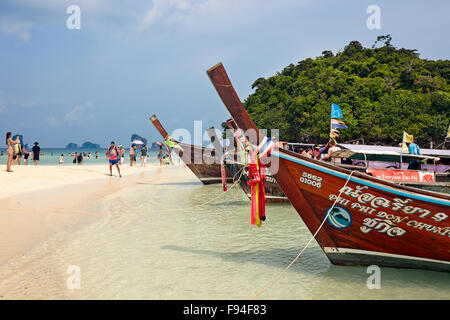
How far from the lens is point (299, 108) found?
4122 cm

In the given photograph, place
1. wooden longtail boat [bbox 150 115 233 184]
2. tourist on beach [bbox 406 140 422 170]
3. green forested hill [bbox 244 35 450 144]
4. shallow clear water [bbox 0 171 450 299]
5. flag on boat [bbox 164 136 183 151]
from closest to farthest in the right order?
shallow clear water [bbox 0 171 450 299], tourist on beach [bbox 406 140 422 170], flag on boat [bbox 164 136 183 151], wooden longtail boat [bbox 150 115 233 184], green forested hill [bbox 244 35 450 144]

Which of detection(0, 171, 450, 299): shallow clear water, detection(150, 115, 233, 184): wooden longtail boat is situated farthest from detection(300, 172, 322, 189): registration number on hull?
detection(150, 115, 233, 184): wooden longtail boat

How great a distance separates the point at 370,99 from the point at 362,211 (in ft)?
120

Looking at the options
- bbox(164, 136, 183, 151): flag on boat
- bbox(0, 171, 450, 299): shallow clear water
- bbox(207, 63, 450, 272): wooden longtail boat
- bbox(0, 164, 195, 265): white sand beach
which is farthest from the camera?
bbox(164, 136, 183, 151): flag on boat

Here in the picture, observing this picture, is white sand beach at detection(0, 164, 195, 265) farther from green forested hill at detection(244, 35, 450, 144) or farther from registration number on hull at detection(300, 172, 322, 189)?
green forested hill at detection(244, 35, 450, 144)

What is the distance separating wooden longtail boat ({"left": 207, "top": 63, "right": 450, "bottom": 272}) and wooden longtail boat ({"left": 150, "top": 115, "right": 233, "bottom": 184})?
37.4 feet

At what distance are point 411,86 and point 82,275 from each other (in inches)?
1630

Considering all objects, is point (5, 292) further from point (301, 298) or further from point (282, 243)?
point (282, 243)

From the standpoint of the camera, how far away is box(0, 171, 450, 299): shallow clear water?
482 centimetres

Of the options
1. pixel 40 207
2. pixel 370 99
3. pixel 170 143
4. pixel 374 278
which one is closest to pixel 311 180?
pixel 374 278

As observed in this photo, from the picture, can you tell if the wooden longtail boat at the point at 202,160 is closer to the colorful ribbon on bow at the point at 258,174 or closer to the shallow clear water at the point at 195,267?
the shallow clear water at the point at 195,267

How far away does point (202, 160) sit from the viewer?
1756 cm

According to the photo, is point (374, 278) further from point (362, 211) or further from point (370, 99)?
point (370, 99)

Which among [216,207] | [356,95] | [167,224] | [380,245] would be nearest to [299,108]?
[356,95]
